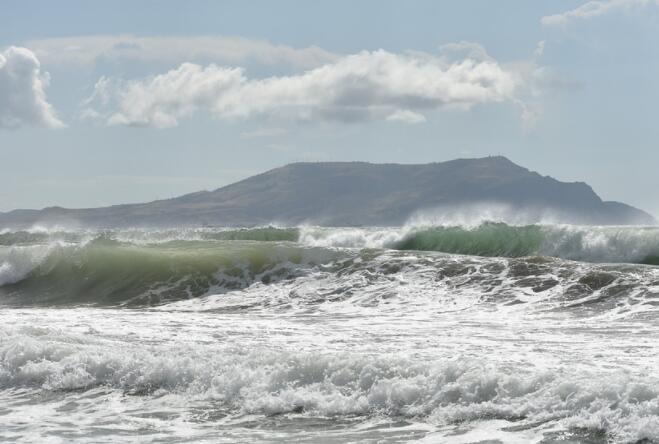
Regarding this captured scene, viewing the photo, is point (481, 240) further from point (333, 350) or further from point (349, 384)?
point (349, 384)

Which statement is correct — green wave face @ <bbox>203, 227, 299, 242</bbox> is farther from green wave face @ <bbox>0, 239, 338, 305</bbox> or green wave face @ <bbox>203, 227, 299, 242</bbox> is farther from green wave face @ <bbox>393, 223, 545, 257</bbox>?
green wave face @ <bbox>0, 239, 338, 305</bbox>

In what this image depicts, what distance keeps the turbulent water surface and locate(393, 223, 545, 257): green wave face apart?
10013 millimetres

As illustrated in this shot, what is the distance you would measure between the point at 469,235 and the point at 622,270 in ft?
53.3

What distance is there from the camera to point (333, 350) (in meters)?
13.4

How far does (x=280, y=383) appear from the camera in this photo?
11.0m

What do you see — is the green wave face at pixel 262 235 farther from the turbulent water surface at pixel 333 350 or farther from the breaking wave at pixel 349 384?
the breaking wave at pixel 349 384

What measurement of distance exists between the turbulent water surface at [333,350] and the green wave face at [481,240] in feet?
32.9

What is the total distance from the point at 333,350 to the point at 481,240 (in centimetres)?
2375

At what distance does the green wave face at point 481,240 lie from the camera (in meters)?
34.2

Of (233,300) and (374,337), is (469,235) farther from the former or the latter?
(374,337)

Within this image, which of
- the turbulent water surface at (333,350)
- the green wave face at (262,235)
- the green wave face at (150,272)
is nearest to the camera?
the turbulent water surface at (333,350)

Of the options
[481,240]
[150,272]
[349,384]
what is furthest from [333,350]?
[481,240]

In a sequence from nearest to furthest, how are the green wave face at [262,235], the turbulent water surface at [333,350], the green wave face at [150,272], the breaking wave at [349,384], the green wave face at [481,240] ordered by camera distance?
1. the breaking wave at [349,384]
2. the turbulent water surface at [333,350]
3. the green wave face at [150,272]
4. the green wave face at [481,240]
5. the green wave face at [262,235]

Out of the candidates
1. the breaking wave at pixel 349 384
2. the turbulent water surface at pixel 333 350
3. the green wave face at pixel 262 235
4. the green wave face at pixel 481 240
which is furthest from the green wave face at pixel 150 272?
the green wave face at pixel 262 235
